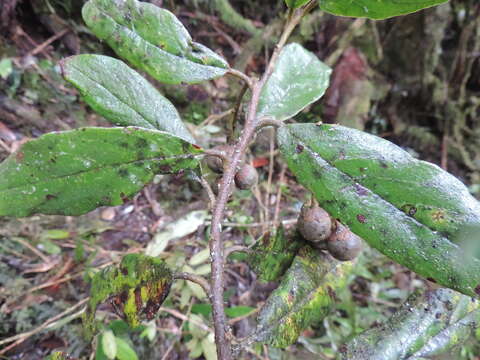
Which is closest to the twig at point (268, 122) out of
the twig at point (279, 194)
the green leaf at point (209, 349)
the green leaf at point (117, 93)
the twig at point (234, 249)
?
the green leaf at point (117, 93)

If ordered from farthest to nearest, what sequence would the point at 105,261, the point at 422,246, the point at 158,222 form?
1. the point at 158,222
2. the point at 105,261
3. the point at 422,246

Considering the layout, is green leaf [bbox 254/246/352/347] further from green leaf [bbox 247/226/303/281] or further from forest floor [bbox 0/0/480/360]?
forest floor [bbox 0/0/480/360]

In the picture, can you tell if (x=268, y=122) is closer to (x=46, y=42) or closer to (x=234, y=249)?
(x=234, y=249)

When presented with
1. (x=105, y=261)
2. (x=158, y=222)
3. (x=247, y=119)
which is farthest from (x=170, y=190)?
(x=247, y=119)

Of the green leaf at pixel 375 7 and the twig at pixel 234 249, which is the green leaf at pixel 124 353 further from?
the green leaf at pixel 375 7

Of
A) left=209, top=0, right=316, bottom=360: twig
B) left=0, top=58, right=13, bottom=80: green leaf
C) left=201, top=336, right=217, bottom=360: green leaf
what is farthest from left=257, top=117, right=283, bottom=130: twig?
left=0, top=58, right=13, bottom=80: green leaf

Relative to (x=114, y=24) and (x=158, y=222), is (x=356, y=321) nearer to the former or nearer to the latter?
(x=158, y=222)
